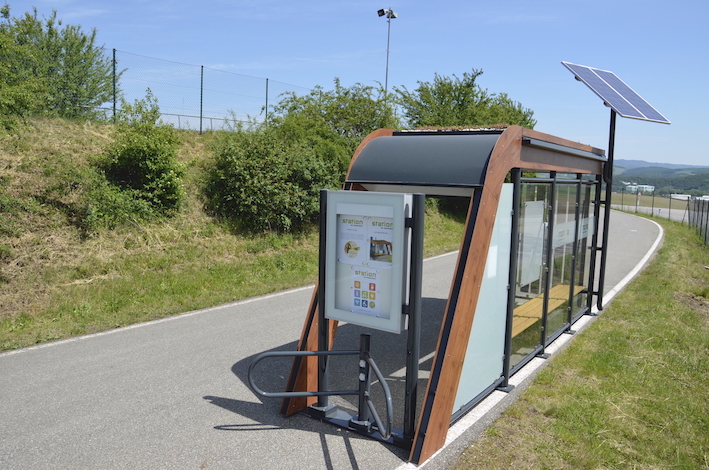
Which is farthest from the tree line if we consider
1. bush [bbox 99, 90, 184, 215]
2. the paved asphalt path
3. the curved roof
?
the curved roof

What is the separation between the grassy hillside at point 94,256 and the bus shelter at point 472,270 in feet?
15.3

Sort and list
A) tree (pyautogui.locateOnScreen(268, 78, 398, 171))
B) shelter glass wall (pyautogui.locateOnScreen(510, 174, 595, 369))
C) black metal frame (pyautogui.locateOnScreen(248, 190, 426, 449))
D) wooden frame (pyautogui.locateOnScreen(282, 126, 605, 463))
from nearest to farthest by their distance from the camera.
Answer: black metal frame (pyautogui.locateOnScreen(248, 190, 426, 449)) < wooden frame (pyautogui.locateOnScreen(282, 126, 605, 463)) < shelter glass wall (pyautogui.locateOnScreen(510, 174, 595, 369)) < tree (pyautogui.locateOnScreen(268, 78, 398, 171))

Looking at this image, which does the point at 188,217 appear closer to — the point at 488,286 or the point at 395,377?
the point at 395,377

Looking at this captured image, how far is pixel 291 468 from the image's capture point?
4078 millimetres

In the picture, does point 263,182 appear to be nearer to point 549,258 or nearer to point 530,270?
point 549,258

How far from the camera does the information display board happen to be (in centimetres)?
434

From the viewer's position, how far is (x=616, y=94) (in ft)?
30.0

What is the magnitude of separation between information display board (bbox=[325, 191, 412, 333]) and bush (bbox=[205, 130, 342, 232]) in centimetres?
914

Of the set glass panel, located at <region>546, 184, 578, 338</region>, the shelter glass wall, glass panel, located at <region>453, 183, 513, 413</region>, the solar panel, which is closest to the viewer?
glass panel, located at <region>453, 183, 513, 413</region>

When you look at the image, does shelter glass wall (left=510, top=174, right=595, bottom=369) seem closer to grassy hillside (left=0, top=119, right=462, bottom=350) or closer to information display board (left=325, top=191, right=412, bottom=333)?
information display board (left=325, top=191, right=412, bottom=333)

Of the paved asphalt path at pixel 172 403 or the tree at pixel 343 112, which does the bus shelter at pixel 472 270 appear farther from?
the tree at pixel 343 112

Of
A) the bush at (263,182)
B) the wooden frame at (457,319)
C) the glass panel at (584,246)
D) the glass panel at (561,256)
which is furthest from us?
the bush at (263,182)

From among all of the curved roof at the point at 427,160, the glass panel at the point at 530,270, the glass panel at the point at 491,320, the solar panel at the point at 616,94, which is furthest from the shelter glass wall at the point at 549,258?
the solar panel at the point at 616,94

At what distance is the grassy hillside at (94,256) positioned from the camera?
8.33 m
